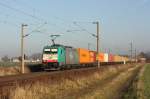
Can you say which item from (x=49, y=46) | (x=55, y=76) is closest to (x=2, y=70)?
(x=49, y=46)

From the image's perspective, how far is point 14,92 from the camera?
1730 cm

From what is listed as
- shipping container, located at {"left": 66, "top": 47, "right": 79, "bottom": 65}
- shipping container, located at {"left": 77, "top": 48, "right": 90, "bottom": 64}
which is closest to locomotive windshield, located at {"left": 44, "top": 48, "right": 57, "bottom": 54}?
shipping container, located at {"left": 66, "top": 47, "right": 79, "bottom": 65}

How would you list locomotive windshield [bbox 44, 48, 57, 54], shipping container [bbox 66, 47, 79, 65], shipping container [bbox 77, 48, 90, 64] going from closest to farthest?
locomotive windshield [bbox 44, 48, 57, 54] < shipping container [bbox 66, 47, 79, 65] < shipping container [bbox 77, 48, 90, 64]

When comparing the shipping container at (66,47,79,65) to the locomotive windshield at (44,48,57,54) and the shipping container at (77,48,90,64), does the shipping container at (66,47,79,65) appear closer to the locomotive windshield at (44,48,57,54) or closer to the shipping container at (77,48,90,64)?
the shipping container at (77,48,90,64)

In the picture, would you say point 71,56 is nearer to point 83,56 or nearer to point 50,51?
point 50,51

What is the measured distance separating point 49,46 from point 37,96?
1058 inches

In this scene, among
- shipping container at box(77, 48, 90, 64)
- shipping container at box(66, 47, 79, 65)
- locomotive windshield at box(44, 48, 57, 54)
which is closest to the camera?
locomotive windshield at box(44, 48, 57, 54)

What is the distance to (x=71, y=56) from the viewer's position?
51.1 meters

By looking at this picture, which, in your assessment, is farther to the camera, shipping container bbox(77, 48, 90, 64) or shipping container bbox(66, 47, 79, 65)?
shipping container bbox(77, 48, 90, 64)

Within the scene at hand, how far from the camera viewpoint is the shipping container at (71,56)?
48691 mm

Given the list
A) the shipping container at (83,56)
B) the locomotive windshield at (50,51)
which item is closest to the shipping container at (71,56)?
the shipping container at (83,56)

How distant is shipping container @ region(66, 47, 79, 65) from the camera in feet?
160

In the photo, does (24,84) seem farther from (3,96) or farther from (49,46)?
(49,46)

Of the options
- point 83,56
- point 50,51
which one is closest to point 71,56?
point 50,51
